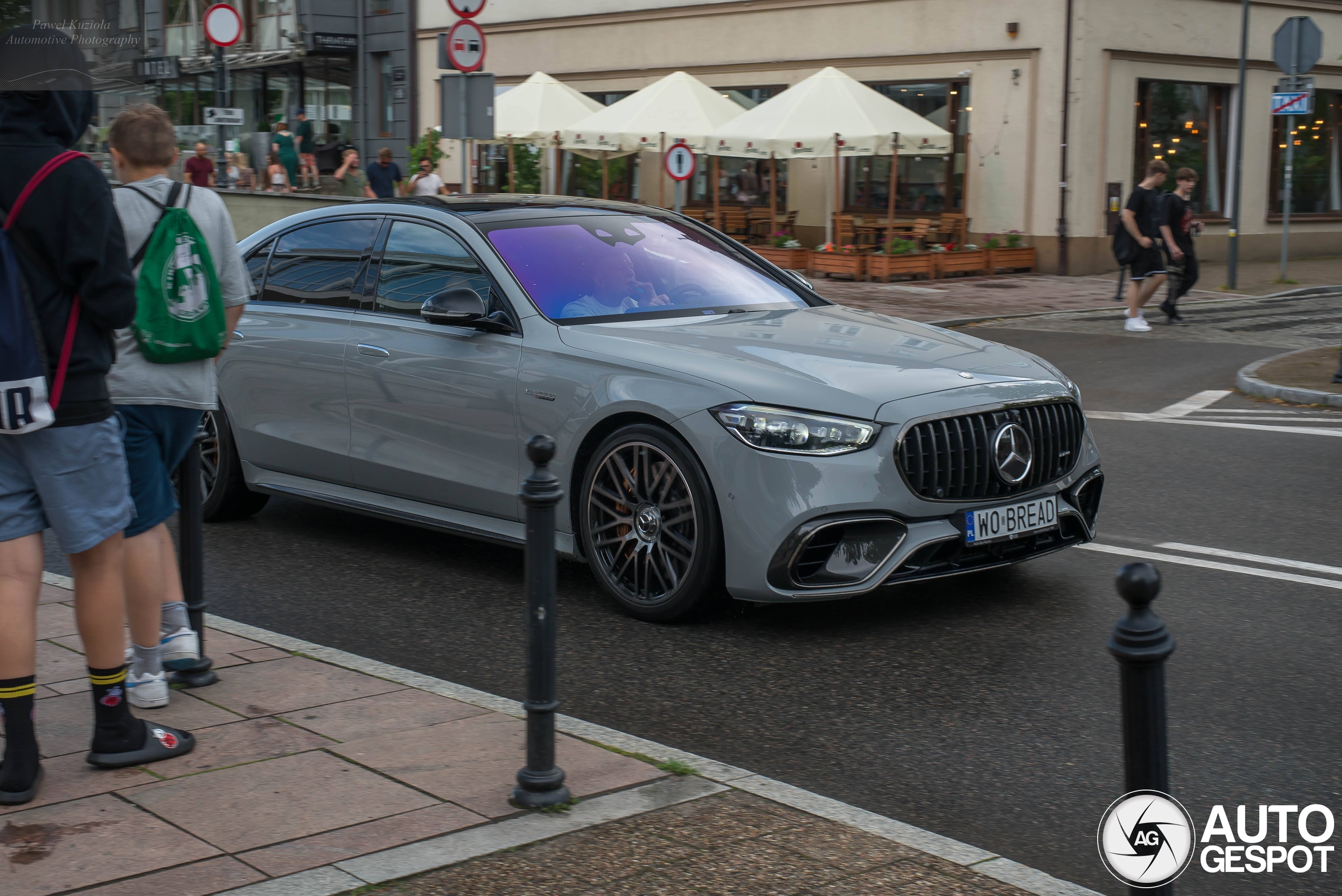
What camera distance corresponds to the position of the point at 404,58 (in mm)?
36844

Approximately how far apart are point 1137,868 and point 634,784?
1.41 meters

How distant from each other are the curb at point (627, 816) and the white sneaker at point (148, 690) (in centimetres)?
104

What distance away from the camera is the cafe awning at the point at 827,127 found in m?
22.5

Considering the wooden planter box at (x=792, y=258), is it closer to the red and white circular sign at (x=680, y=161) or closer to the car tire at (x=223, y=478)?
the red and white circular sign at (x=680, y=161)

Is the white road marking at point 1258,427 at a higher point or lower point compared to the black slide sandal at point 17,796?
higher

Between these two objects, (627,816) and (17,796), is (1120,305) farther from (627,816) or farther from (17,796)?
(17,796)

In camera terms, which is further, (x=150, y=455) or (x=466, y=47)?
(x=466, y=47)

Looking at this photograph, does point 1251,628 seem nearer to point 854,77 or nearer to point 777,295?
point 777,295

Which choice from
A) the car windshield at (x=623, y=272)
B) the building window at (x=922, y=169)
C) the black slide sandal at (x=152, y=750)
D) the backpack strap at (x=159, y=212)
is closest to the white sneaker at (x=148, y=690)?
the black slide sandal at (x=152, y=750)

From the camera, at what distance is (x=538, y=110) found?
88.3ft

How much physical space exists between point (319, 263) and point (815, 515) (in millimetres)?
3126

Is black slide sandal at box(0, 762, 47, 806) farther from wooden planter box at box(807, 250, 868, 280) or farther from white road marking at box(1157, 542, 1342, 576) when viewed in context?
wooden planter box at box(807, 250, 868, 280)

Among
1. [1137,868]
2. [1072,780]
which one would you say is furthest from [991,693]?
[1137,868]

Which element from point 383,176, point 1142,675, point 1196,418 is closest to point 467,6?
point 1196,418
